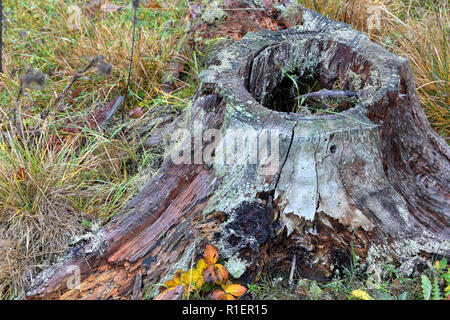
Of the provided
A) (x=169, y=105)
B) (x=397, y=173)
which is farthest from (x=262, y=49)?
(x=397, y=173)

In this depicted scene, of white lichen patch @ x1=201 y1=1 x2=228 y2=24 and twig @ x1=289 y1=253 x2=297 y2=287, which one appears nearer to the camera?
twig @ x1=289 y1=253 x2=297 y2=287

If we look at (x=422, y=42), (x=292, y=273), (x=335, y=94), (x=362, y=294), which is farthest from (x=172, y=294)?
(x=422, y=42)

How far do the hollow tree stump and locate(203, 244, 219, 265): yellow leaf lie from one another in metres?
0.04

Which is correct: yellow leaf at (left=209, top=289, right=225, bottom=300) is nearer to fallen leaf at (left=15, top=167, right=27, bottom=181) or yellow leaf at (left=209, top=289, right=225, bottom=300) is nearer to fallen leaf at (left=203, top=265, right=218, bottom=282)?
fallen leaf at (left=203, top=265, right=218, bottom=282)

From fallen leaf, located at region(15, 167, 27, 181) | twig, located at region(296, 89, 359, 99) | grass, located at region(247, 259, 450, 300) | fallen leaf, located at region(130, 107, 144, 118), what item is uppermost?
twig, located at region(296, 89, 359, 99)

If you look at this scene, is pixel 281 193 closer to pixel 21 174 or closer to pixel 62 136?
pixel 21 174

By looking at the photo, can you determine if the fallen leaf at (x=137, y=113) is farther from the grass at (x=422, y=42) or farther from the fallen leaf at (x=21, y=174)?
the grass at (x=422, y=42)

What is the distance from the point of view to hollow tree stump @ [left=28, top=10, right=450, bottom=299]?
2.00 metres

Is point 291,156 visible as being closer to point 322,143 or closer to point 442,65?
point 322,143

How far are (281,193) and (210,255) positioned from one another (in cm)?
45

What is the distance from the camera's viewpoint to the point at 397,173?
2281mm

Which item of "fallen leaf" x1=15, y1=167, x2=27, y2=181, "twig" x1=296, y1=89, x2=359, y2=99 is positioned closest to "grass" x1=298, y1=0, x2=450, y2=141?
"twig" x1=296, y1=89, x2=359, y2=99
